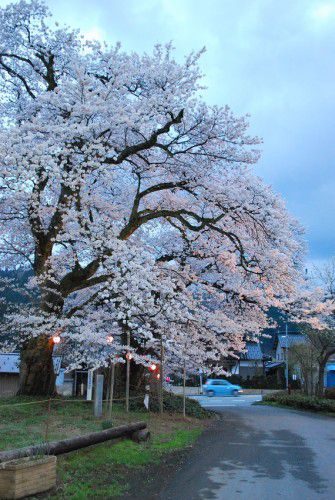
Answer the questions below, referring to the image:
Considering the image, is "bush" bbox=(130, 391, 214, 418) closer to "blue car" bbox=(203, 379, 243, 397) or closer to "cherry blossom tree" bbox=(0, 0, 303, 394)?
"cherry blossom tree" bbox=(0, 0, 303, 394)

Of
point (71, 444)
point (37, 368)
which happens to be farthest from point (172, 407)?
point (71, 444)

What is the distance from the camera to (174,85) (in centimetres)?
1590

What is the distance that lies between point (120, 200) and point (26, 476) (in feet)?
50.6

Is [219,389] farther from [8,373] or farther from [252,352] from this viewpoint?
[252,352]

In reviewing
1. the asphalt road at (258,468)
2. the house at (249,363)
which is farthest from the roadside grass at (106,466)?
the house at (249,363)

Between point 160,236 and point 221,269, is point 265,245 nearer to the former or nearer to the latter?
point 221,269

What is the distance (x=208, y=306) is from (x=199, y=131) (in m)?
9.97

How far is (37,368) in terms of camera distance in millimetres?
18516

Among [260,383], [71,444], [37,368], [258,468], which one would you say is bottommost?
[258,468]

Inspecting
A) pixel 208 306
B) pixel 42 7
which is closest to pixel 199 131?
pixel 42 7

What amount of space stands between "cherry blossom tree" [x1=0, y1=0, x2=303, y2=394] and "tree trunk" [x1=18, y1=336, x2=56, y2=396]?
5cm

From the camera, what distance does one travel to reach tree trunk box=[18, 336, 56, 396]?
18406 millimetres

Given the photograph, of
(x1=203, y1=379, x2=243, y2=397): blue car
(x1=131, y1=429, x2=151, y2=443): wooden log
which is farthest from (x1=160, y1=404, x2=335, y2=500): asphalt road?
(x1=203, y1=379, x2=243, y2=397): blue car

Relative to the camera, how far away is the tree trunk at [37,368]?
18.4 metres
